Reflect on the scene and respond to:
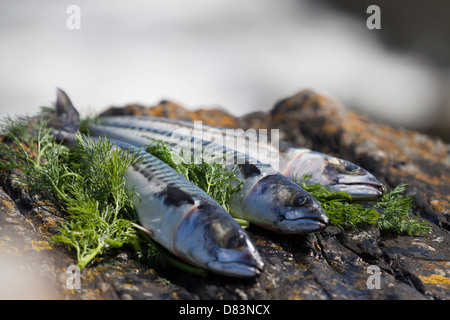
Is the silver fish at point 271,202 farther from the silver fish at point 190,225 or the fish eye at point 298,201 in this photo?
the silver fish at point 190,225

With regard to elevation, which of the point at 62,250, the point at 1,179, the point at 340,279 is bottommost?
the point at 340,279

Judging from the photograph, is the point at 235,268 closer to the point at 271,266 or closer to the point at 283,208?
the point at 271,266

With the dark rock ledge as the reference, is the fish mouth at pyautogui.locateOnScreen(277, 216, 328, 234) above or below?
above

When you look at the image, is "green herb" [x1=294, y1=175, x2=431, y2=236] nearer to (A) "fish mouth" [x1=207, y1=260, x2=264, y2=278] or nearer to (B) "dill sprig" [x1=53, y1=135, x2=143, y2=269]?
(A) "fish mouth" [x1=207, y1=260, x2=264, y2=278]

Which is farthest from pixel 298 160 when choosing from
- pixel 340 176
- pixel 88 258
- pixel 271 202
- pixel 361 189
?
pixel 88 258

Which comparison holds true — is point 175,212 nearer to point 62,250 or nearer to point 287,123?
point 62,250

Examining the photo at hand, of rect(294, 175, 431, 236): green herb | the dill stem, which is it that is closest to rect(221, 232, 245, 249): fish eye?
the dill stem

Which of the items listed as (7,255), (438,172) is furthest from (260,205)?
(438,172)
